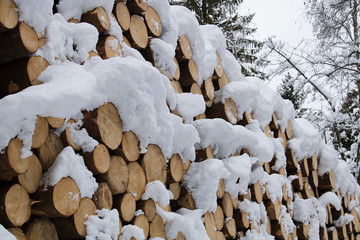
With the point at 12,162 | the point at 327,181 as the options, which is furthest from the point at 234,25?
the point at 12,162

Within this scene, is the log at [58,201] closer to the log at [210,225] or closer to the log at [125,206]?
the log at [125,206]

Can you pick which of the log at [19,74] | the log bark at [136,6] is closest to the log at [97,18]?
the log bark at [136,6]

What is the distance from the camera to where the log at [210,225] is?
1891 millimetres

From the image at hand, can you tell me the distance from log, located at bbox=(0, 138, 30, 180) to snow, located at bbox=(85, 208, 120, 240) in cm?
31

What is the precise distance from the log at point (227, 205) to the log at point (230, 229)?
3 centimetres

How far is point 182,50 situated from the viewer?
2078 mm

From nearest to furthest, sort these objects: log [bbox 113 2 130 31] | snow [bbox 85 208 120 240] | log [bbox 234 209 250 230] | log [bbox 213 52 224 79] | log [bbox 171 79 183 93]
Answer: snow [bbox 85 208 120 240] → log [bbox 113 2 130 31] → log [bbox 171 79 183 93] → log [bbox 234 209 250 230] → log [bbox 213 52 224 79]

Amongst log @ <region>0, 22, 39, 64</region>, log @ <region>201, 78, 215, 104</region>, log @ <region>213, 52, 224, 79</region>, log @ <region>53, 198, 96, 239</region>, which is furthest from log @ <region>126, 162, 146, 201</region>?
log @ <region>213, 52, 224, 79</region>

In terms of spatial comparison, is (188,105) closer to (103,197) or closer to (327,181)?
(103,197)

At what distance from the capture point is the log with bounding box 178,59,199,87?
2.11 meters

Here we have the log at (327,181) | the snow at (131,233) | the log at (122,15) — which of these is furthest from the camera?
the log at (327,181)

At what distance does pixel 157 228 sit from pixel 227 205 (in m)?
0.70

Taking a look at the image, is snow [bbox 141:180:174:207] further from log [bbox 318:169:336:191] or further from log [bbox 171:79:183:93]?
log [bbox 318:169:336:191]

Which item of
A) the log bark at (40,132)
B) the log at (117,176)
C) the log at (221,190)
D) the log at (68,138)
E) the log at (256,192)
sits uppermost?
the log bark at (40,132)
